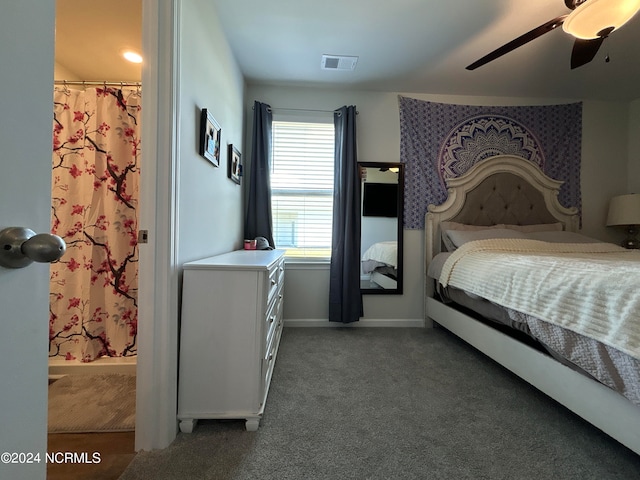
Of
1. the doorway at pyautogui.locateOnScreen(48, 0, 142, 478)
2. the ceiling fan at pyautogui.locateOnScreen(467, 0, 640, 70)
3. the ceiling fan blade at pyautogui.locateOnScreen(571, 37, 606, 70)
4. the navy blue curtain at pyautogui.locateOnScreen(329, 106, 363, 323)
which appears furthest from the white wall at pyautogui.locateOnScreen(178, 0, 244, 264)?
the ceiling fan blade at pyautogui.locateOnScreen(571, 37, 606, 70)

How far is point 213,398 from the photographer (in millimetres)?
1377

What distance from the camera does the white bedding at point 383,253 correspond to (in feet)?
9.90

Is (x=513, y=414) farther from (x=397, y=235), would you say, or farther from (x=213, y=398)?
(x=397, y=235)

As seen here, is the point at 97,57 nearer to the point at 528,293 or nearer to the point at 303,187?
the point at 303,187

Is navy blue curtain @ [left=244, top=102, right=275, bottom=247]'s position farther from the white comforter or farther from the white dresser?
the white comforter

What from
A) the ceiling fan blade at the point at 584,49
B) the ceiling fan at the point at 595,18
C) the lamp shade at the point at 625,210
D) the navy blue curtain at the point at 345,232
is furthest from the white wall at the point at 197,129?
the lamp shade at the point at 625,210

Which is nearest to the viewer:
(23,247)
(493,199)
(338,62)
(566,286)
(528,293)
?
(23,247)

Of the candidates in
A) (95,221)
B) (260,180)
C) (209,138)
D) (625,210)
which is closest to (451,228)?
(625,210)

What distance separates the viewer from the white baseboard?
299cm

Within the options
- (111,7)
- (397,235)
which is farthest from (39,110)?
(397,235)

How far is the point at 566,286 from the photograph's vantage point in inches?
52.9

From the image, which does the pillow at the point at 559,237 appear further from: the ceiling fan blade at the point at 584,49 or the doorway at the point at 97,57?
the doorway at the point at 97,57

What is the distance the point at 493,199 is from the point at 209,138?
273 centimetres

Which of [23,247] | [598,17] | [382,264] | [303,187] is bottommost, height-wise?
[382,264]
